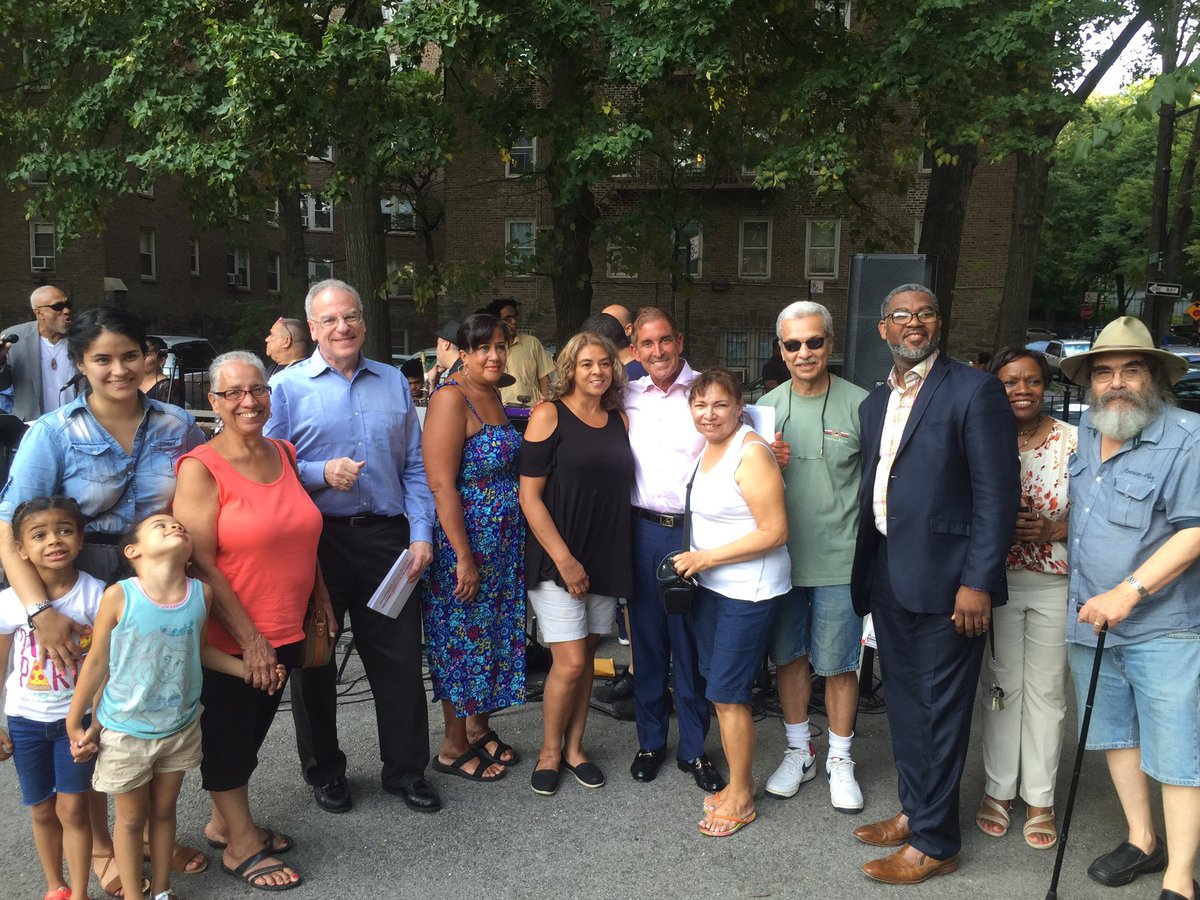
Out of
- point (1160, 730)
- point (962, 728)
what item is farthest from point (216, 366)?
point (1160, 730)

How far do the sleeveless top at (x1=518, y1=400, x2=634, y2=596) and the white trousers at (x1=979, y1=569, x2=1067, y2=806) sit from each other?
1.59 metres

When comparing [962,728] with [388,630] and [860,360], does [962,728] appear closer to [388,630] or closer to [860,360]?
[388,630]

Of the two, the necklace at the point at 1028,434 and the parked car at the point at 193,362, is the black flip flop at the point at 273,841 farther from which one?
the parked car at the point at 193,362

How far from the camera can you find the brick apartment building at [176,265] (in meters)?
25.9

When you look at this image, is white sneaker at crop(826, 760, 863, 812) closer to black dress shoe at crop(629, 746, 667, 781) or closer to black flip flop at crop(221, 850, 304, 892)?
black dress shoe at crop(629, 746, 667, 781)

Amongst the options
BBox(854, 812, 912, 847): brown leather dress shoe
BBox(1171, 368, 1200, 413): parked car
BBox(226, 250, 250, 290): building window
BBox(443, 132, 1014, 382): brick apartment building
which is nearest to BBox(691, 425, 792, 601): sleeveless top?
BBox(854, 812, 912, 847): brown leather dress shoe

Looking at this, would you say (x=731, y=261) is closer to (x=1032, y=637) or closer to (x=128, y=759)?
(x=1032, y=637)

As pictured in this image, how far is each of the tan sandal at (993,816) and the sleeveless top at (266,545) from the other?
9.41 feet

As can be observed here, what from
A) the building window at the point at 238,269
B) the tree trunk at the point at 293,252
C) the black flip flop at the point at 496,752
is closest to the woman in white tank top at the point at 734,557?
the black flip flop at the point at 496,752

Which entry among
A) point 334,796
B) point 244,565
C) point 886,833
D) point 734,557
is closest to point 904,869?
point 886,833

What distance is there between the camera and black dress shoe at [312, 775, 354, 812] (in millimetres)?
4066

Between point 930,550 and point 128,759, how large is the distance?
284 centimetres

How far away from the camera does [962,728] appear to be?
3580 mm

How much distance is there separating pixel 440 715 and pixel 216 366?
8.29 feet
